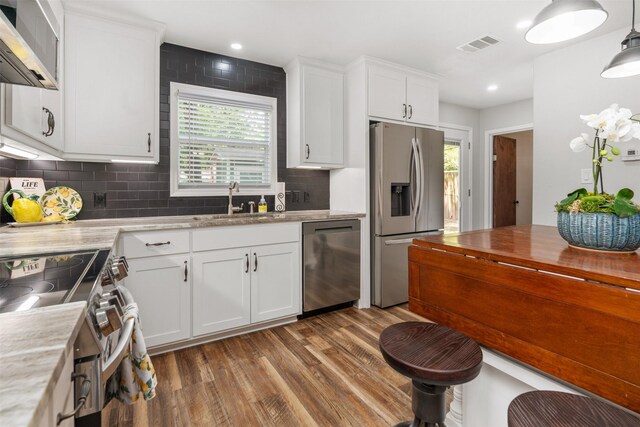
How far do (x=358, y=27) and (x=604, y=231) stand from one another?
2281 millimetres

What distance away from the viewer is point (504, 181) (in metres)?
5.14

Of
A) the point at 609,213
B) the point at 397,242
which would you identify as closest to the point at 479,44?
the point at 397,242

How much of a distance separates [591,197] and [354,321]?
2.21 m

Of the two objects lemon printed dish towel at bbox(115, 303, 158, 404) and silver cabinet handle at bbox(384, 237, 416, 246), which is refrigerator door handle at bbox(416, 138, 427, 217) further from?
lemon printed dish towel at bbox(115, 303, 158, 404)

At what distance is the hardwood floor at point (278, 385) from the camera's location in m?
1.72

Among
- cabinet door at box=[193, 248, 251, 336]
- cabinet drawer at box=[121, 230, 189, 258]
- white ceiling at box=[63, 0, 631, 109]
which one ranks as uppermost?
white ceiling at box=[63, 0, 631, 109]

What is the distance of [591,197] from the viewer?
1.13m

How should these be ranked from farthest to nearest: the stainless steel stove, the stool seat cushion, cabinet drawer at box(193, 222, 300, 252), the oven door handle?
1. cabinet drawer at box(193, 222, 300, 252)
2. the stool seat cushion
3. the oven door handle
4. the stainless steel stove

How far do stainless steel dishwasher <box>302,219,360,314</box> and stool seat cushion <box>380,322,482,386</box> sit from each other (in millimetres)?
1776

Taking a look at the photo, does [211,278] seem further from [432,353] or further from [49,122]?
[432,353]

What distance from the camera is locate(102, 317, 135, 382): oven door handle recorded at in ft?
2.81

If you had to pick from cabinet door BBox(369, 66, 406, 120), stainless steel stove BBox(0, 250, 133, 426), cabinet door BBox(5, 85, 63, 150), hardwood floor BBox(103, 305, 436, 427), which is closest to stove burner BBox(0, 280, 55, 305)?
stainless steel stove BBox(0, 250, 133, 426)

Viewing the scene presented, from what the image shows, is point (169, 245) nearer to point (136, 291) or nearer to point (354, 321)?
point (136, 291)

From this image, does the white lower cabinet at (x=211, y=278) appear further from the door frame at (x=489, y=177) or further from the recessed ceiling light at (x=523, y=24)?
the door frame at (x=489, y=177)
